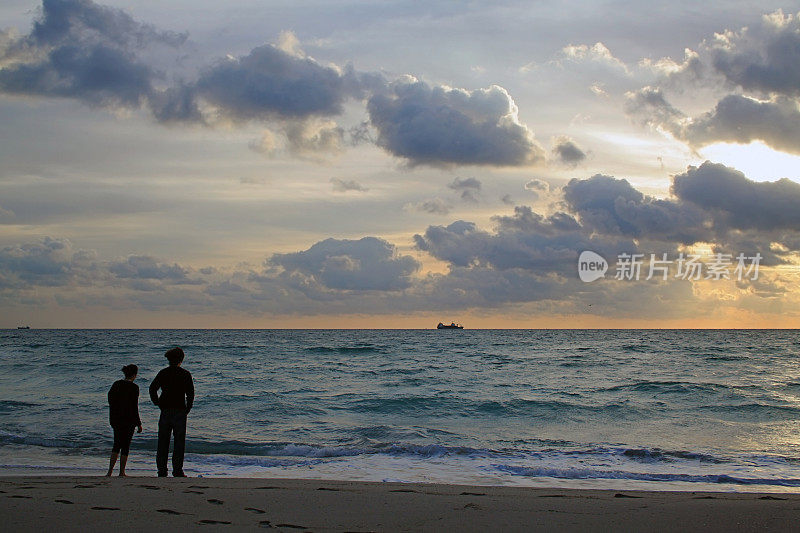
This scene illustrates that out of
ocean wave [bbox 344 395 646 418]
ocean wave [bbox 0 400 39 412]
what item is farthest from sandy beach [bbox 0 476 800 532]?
ocean wave [bbox 0 400 39 412]

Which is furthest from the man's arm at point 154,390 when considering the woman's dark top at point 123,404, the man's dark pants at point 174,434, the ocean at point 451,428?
the ocean at point 451,428

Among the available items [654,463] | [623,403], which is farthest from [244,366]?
[654,463]

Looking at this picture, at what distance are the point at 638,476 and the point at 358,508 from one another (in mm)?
6030

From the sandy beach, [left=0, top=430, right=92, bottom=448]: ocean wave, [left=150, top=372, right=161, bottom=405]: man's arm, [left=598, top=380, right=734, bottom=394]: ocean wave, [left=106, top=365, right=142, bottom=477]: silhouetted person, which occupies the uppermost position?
[left=150, top=372, right=161, bottom=405]: man's arm

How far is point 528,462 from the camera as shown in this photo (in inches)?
474

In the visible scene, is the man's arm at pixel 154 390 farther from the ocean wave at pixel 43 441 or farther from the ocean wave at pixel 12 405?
the ocean wave at pixel 12 405

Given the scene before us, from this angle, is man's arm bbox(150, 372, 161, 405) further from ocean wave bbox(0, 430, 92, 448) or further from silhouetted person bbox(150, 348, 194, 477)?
ocean wave bbox(0, 430, 92, 448)

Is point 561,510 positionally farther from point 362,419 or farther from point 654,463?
point 362,419

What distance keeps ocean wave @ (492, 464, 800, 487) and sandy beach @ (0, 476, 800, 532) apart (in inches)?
71.2

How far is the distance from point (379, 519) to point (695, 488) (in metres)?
6.00

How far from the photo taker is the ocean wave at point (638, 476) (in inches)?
409

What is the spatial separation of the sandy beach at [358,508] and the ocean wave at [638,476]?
1808 millimetres

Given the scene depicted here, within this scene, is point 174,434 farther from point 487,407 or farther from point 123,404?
point 487,407

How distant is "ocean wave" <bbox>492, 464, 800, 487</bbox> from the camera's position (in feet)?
34.1
